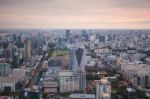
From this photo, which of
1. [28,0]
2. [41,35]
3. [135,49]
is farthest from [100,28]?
[28,0]

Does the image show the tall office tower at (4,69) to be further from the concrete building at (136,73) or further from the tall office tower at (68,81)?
the concrete building at (136,73)

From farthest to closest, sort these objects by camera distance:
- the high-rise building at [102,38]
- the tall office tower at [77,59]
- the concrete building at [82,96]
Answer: the high-rise building at [102,38], the tall office tower at [77,59], the concrete building at [82,96]

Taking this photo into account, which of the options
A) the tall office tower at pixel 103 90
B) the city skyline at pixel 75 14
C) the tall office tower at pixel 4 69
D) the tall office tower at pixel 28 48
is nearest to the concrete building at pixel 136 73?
the tall office tower at pixel 103 90

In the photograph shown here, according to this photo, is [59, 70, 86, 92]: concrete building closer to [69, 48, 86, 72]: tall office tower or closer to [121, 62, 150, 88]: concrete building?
[69, 48, 86, 72]: tall office tower

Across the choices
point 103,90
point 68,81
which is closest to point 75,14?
point 68,81

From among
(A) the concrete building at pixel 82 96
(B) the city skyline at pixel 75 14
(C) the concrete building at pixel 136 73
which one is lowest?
(A) the concrete building at pixel 82 96

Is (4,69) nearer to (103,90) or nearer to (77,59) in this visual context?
(77,59)

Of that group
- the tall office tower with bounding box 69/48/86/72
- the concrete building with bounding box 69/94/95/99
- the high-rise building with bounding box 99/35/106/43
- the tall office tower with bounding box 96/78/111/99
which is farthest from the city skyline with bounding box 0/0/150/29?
the concrete building with bounding box 69/94/95/99
